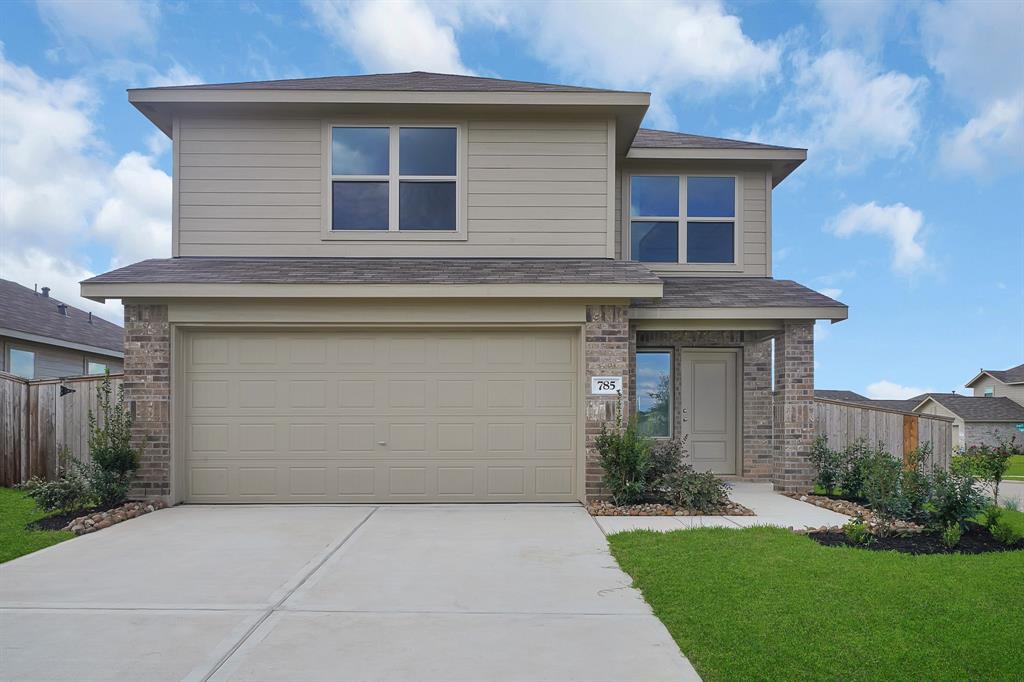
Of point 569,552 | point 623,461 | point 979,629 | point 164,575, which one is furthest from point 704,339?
point 164,575

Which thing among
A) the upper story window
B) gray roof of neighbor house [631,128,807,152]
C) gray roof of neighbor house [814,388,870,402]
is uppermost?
gray roof of neighbor house [631,128,807,152]

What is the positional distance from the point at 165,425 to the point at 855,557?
A: 817 centimetres

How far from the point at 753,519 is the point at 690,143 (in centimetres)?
650

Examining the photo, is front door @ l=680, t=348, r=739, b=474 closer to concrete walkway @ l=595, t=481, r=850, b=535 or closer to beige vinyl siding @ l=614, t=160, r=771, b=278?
beige vinyl siding @ l=614, t=160, r=771, b=278

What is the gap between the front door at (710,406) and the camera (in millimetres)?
12102

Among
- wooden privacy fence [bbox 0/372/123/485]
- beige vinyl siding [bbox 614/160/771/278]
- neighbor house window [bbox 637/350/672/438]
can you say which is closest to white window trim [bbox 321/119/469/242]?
beige vinyl siding [bbox 614/160/771/278]

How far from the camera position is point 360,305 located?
938cm

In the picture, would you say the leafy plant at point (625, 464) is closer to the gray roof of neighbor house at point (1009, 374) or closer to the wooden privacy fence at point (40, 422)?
the wooden privacy fence at point (40, 422)

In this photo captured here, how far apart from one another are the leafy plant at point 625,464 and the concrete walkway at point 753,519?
18.5 inches

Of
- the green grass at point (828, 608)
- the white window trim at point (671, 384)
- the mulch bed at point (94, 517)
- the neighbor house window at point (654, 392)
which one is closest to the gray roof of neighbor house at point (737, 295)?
the white window trim at point (671, 384)

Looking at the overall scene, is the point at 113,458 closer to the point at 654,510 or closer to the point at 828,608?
the point at 654,510

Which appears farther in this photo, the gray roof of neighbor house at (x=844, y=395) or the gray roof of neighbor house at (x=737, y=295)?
the gray roof of neighbor house at (x=844, y=395)

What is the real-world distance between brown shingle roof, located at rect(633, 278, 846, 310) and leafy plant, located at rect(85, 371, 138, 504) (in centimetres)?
697

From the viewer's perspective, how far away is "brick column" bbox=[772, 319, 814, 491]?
10.4m
